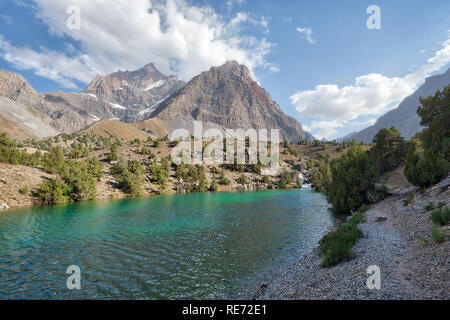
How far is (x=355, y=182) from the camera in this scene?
35.6 metres

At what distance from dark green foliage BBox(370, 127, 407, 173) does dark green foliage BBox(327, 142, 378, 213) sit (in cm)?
3064

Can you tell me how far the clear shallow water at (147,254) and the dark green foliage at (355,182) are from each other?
16.0 ft

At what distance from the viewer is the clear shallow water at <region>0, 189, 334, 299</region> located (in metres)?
13.3

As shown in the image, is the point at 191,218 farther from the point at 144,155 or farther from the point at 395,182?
the point at 144,155

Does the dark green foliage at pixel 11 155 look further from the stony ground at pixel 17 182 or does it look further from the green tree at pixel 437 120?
the green tree at pixel 437 120

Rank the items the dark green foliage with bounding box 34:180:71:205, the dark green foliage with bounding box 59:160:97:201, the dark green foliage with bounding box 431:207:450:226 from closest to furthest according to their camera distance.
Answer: the dark green foliage with bounding box 431:207:450:226 → the dark green foliage with bounding box 34:180:71:205 → the dark green foliage with bounding box 59:160:97:201

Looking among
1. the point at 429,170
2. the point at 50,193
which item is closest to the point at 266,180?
the point at 429,170

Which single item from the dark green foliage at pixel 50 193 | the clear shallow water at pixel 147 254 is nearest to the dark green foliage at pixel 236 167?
the dark green foliage at pixel 50 193

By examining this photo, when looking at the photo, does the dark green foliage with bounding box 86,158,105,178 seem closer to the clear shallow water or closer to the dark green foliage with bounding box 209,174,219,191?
the clear shallow water

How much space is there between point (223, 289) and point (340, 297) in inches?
273

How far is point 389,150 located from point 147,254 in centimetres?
7006

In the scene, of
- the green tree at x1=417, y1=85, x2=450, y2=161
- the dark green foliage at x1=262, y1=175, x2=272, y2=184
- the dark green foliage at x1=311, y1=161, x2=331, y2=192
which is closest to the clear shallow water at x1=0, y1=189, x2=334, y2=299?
the green tree at x1=417, y1=85, x2=450, y2=161

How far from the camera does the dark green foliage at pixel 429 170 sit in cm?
2667

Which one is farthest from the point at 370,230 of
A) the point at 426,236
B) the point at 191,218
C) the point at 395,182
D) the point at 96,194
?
the point at 96,194
